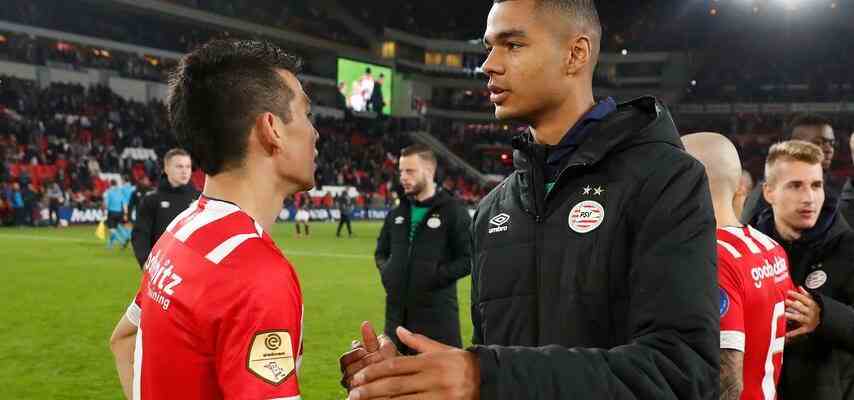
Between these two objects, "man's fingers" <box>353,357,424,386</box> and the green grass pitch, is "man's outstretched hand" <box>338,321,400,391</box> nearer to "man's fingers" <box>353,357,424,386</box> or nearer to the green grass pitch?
"man's fingers" <box>353,357,424,386</box>

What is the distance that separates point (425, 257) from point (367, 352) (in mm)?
4885

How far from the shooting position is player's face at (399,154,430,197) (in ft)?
22.1

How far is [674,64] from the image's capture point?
66.1 meters

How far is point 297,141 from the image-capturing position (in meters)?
2.51

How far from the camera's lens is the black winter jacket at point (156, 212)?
8.09 metres

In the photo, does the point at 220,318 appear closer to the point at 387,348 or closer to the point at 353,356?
the point at 353,356

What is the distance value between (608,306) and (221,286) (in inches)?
40.0

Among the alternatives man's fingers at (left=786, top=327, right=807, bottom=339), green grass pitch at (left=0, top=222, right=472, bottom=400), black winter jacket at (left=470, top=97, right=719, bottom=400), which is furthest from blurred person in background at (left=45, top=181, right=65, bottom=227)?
black winter jacket at (left=470, top=97, right=719, bottom=400)

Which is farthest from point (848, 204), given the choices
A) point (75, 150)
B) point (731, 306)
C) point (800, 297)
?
point (75, 150)

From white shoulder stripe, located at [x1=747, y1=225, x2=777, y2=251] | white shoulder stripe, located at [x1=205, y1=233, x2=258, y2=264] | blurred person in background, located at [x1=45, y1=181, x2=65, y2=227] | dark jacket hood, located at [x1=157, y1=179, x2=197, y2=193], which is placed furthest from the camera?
blurred person in background, located at [x1=45, y1=181, x2=65, y2=227]

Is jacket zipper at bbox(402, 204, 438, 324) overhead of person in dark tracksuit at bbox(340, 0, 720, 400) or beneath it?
beneath

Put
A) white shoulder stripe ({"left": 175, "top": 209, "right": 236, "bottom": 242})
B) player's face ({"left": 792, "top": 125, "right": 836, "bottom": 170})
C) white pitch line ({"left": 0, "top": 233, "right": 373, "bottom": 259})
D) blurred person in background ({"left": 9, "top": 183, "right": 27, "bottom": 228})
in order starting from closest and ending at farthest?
white shoulder stripe ({"left": 175, "top": 209, "right": 236, "bottom": 242}) < player's face ({"left": 792, "top": 125, "right": 836, "bottom": 170}) < white pitch line ({"left": 0, "top": 233, "right": 373, "bottom": 259}) < blurred person in background ({"left": 9, "top": 183, "right": 27, "bottom": 228})

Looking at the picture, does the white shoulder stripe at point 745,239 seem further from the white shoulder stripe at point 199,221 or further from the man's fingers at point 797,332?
the white shoulder stripe at point 199,221

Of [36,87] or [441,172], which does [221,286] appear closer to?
[36,87]
